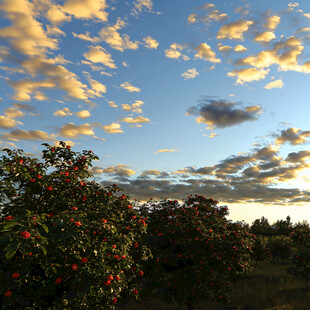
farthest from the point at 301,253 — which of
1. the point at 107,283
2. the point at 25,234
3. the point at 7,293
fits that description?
the point at 25,234

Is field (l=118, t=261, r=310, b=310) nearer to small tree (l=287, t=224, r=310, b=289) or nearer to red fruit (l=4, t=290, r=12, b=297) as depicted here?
small tree (l=287, t=224, r=310, b=289)

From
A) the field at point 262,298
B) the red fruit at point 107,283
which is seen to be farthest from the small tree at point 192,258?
the red fruit at point 107,283

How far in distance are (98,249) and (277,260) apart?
40.3 m

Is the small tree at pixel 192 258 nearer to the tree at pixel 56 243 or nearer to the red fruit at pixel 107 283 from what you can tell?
the tree at pixel 56 243

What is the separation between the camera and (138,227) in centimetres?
884

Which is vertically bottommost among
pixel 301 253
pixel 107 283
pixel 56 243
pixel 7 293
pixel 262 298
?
pixel 262 298

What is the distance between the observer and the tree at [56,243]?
18.1 feet

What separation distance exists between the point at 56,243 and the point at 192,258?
7.61m

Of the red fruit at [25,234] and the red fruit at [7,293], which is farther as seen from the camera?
the red fruit at [7,293]

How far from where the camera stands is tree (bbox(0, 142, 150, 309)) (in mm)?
5523

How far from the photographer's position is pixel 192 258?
12031 mm

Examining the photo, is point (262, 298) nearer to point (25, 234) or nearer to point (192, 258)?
point (192, 258)

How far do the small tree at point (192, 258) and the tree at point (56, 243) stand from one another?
14.0 ft

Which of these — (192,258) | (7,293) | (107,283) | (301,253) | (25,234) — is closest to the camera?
(25,234)
